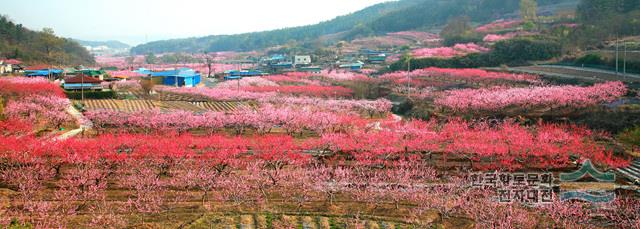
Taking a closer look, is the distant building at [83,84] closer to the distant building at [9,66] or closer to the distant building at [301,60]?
the distant building at [9,66]

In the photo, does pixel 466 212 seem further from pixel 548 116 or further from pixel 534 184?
pixel 548 116

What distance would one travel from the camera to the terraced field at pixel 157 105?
4394cm

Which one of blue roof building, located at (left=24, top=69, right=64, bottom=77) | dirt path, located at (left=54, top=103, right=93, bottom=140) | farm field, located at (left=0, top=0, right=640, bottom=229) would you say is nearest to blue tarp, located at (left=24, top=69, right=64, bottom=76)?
blue roof building, located at (left=24, top=69, right=64, bottom=77)

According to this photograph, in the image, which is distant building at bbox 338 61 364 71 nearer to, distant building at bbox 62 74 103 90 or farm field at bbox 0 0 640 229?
farm field at bbox 0 0 640 229

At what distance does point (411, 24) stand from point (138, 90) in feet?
282

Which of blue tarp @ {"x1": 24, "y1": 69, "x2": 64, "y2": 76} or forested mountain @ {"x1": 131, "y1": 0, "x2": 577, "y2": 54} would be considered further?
forested mountain @ {"x1": 131, "y1": 0, "x2": 577, "y2": 54}

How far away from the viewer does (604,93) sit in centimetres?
3875

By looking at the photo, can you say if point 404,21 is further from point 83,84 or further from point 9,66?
point 83,84

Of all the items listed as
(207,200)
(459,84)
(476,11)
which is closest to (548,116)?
(459,84)

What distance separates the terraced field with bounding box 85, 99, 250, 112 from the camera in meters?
43.9

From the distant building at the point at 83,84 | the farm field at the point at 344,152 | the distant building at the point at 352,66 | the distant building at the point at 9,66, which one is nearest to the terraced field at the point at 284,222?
the farm field at the point at 344,152

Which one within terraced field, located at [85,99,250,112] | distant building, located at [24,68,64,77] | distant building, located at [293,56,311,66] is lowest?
terraced field, located at [85,99,250,112]

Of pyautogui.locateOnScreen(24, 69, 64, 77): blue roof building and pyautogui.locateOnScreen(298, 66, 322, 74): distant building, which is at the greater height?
pyautogui.locateOnScreen(298, 66, 322, 74): distant building

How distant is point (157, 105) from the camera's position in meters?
45.5
